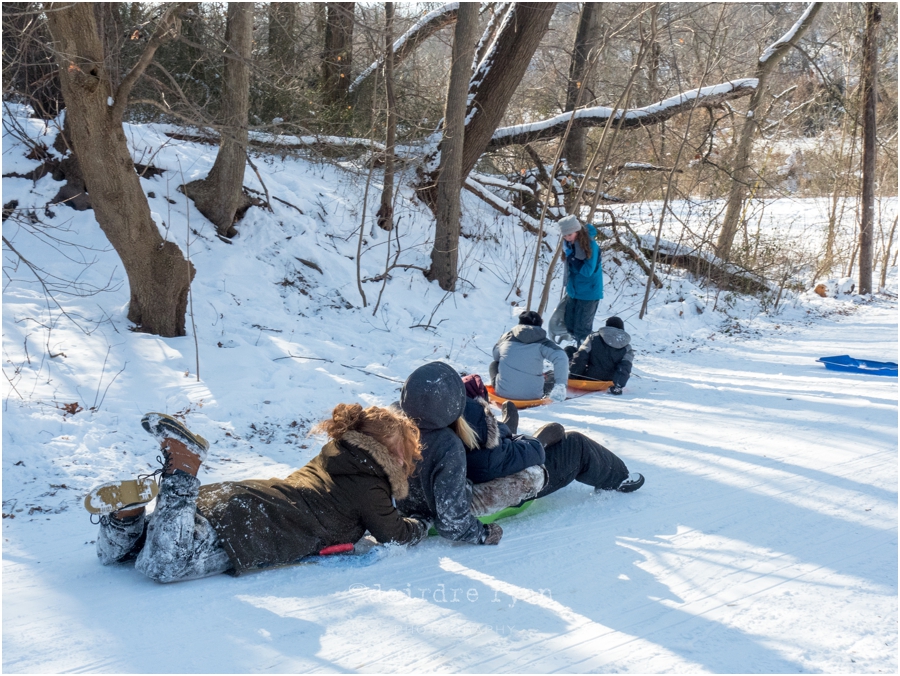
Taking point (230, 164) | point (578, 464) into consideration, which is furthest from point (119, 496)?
point (230, 164)

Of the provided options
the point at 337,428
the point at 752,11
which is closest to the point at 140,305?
the point at 337,428

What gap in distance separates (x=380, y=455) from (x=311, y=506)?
0.39 meters

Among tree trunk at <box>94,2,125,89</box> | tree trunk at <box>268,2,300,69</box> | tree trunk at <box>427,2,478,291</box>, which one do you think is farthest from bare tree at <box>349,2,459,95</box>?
tree trunk at <box>94,2,125,89</box>

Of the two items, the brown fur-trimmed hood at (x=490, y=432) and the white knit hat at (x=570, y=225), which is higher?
the white knit hat at (x=570, y=225)

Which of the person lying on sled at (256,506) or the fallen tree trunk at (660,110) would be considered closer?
the person lying on sled at (256,506)

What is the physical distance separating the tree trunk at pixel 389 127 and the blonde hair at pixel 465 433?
519 cm

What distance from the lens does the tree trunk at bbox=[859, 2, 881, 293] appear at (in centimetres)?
1434

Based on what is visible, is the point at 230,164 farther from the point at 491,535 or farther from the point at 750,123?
the point at 750,123

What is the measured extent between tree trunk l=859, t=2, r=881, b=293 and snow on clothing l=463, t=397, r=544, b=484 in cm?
1377

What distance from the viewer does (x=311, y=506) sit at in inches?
119

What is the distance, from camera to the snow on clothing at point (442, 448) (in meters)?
3.16

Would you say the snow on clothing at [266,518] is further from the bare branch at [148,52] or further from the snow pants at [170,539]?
the bare branch at [148,52]

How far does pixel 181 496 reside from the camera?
2.72 metres

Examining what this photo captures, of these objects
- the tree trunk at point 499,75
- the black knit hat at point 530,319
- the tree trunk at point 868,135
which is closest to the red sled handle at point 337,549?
the black knit hat at point 530,319
